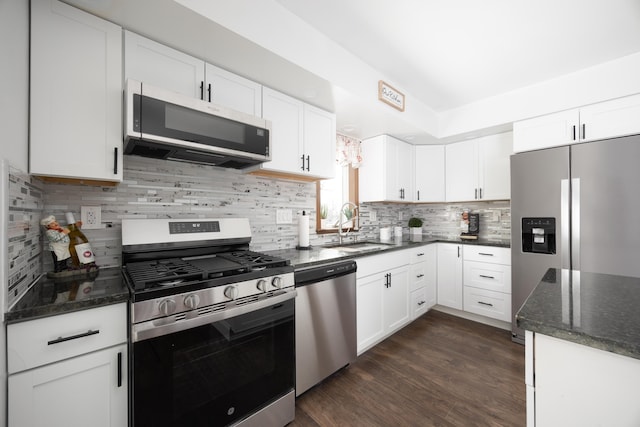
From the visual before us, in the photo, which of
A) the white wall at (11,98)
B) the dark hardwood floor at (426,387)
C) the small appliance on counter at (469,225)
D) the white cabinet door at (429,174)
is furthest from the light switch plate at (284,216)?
the small appliance on counter at (469,225)

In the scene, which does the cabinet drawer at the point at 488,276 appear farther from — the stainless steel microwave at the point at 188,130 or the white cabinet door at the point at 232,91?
the white cabinet door at the point at 232,91

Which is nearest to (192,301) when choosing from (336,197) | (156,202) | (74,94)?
(156,202)

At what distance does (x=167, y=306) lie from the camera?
3.74 ft

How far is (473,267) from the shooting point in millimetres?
3086

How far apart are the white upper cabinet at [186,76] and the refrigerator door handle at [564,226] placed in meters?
2.67

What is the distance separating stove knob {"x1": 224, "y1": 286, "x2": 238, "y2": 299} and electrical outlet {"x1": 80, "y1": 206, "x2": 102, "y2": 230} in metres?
0.90

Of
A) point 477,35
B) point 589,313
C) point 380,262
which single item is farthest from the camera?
point 380,262

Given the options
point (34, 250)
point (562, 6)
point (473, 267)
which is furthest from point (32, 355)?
point (473, 267)

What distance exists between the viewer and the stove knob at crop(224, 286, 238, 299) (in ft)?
4.30

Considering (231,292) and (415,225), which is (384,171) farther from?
(231,292)

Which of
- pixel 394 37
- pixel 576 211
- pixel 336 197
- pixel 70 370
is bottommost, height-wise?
pixel 70 370

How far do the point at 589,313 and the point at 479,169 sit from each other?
2859mm

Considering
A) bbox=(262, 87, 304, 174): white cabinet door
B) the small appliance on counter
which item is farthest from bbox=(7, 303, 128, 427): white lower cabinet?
→ the small appliance on counter

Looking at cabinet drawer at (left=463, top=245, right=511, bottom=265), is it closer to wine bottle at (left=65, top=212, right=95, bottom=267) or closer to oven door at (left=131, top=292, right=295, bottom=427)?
oven door at (left=131, top=292, right=295, bottom=427)
